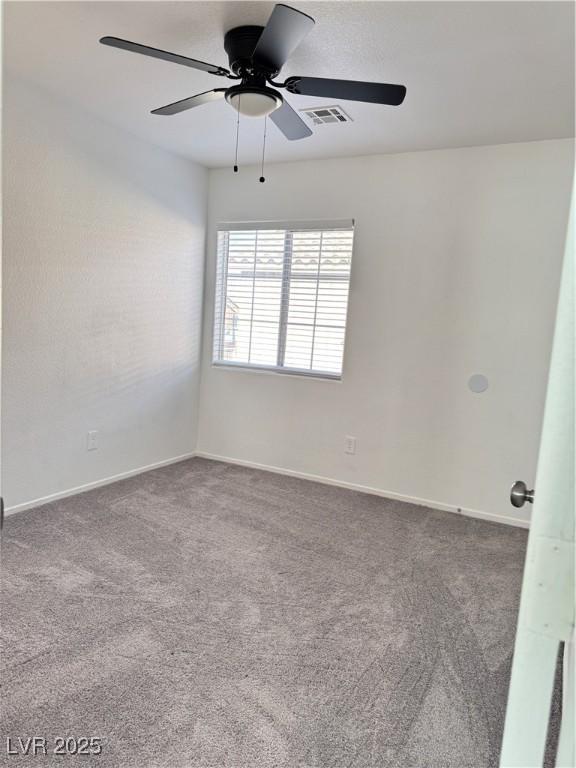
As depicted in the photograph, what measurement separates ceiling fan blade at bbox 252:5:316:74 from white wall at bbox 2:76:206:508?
5.30 ft

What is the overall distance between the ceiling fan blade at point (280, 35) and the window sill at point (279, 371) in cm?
220

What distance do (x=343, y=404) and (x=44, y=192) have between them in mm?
2416

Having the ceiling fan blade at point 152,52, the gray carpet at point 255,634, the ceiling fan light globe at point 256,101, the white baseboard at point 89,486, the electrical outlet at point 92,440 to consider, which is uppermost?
the ceiling fan blade at point 152,52

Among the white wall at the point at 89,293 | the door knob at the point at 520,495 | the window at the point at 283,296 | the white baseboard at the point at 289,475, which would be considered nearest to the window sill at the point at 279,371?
the window at the point at 283,296

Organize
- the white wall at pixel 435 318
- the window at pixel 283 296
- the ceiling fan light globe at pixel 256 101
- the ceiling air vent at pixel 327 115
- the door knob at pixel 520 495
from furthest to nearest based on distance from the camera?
the window at pixel 283 296, the white wall at pixel 435 318, the ceiling air vent at pixel 327 115, the ceiling fan light globe at pixel 256 101, the door knob at pixel 520 495

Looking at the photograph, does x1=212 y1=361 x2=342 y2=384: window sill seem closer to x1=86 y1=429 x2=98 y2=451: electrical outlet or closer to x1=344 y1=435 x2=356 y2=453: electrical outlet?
x1=344 y1=435 x2=356 y2=453: electrical outlet

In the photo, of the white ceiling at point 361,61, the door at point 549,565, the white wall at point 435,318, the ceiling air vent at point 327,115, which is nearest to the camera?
the door at point 549,565

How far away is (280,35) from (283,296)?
227 centimetres

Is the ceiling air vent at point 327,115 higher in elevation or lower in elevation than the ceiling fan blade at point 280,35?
higher

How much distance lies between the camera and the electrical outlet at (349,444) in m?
3.68

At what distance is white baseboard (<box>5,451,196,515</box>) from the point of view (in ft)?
9.51

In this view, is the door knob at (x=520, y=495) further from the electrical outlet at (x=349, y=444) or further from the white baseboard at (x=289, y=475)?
the electrical outlet at (x=349, y=444)

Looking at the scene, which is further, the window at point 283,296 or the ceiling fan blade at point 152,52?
the window at point 283,296

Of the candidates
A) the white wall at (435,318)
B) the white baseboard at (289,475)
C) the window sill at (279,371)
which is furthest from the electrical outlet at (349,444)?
the window sill at (279,371)
